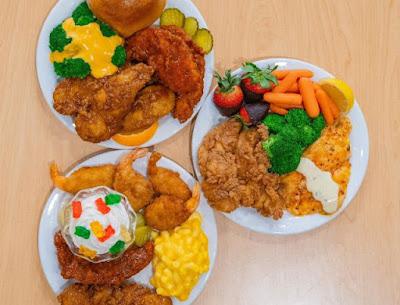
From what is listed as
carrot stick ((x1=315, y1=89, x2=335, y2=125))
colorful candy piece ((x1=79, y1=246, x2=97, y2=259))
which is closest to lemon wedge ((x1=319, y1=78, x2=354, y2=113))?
carrot stick ((x1=315, y1=89, x2=335, y2=125))

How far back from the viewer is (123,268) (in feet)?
6.41

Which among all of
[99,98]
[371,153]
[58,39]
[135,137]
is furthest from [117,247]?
[371,153]

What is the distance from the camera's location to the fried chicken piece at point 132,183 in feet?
6.42

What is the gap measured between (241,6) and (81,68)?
686mm

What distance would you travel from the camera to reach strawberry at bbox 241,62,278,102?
194 centimetres

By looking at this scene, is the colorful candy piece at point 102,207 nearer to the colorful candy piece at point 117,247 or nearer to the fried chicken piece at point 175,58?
the colorful candy piece at point 117,247

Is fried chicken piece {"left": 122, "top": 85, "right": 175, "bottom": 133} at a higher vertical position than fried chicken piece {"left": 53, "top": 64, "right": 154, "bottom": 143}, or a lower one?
lower

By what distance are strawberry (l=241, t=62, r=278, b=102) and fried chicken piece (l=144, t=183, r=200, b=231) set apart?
0.39 m

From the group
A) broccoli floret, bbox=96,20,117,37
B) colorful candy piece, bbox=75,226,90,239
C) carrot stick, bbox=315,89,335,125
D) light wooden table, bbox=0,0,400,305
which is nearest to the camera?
colorful candy piece, bbox=75,226,90,239

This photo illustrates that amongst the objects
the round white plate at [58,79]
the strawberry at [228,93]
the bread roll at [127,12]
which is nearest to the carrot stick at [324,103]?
the strawberry at [228,93]

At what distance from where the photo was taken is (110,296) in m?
1.97

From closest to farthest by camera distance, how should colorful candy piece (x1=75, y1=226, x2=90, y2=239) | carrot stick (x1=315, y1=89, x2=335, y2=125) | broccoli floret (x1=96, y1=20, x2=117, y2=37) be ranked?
1. colorful candy piece (x1=75, y1=226, x2=90, y2=239)
2. broccoli floret (x1=96, y1=20, x2=117, y2=37)
3. carrot stick (x1=315, y1=89, x2=335, y2=125)

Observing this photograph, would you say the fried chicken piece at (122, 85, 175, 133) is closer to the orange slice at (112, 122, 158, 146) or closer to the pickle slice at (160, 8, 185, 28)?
the orange slice at (112, 122, 158, 146)

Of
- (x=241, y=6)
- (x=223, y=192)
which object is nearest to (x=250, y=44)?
(x=241, y=6)
